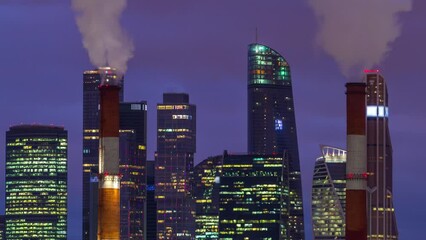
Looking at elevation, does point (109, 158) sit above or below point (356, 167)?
above

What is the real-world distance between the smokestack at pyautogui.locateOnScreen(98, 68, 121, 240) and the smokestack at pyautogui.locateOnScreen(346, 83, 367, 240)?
21.9 metres

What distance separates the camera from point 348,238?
500ft

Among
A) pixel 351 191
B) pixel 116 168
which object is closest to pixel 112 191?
pixel 116 168

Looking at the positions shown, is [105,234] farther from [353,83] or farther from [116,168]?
[353,83]

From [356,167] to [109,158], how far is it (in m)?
24.0

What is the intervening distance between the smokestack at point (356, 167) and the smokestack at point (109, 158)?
861 inches

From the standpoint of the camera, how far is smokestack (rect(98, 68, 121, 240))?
526 ft

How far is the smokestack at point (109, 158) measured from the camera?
160250mm

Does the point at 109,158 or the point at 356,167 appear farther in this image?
the point at 109,158

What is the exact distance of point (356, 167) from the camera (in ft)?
511

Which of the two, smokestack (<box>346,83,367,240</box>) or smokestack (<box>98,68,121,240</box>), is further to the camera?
smokestack (<box>98,68,121,240</box>)

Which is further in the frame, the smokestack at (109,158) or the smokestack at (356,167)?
the smokestack at (109,158)

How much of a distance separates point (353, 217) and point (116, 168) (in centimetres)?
2459

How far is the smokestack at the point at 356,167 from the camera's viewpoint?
499 feet
